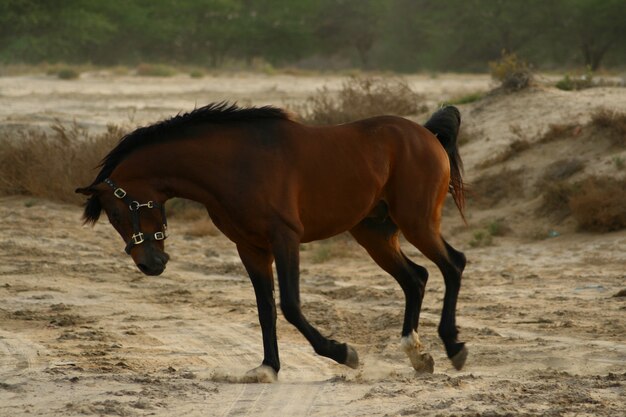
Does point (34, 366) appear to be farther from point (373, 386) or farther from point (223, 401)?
point (373, 386)

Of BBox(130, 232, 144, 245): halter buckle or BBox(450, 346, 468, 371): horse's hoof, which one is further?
BBox(450, 346, 468, 371): horse's hoof

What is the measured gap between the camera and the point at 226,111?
761 centimetres

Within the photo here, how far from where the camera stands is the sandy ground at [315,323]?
6.59 meters

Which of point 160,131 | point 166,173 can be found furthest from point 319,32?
point 166,173

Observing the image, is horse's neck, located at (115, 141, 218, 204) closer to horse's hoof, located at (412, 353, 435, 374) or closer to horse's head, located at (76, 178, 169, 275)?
horse's head, located at (76, 178, 169, 275)

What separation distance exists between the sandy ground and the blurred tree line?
34194 millimetres

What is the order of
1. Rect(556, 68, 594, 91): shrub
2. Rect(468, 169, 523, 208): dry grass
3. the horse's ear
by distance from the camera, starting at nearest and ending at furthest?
the horse's ear
Rect(468, 169, 523, 208): dry grass
Rect(556, 68, 594, 91): shrub

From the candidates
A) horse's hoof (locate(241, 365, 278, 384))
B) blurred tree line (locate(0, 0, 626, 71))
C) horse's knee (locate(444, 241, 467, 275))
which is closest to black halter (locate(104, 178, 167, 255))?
horse's hoof (locate(241, 365, 278, 384))

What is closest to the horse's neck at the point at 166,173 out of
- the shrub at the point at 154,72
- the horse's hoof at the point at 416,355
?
the horse's hoof at the point at 416,355

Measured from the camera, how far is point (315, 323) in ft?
32.4

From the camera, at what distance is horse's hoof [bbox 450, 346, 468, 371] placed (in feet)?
25.7

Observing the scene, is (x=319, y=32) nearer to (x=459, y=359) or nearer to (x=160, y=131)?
(x=459, y=359)

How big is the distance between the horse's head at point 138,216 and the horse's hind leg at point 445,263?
1790mm

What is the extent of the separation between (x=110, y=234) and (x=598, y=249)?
6.01 m
